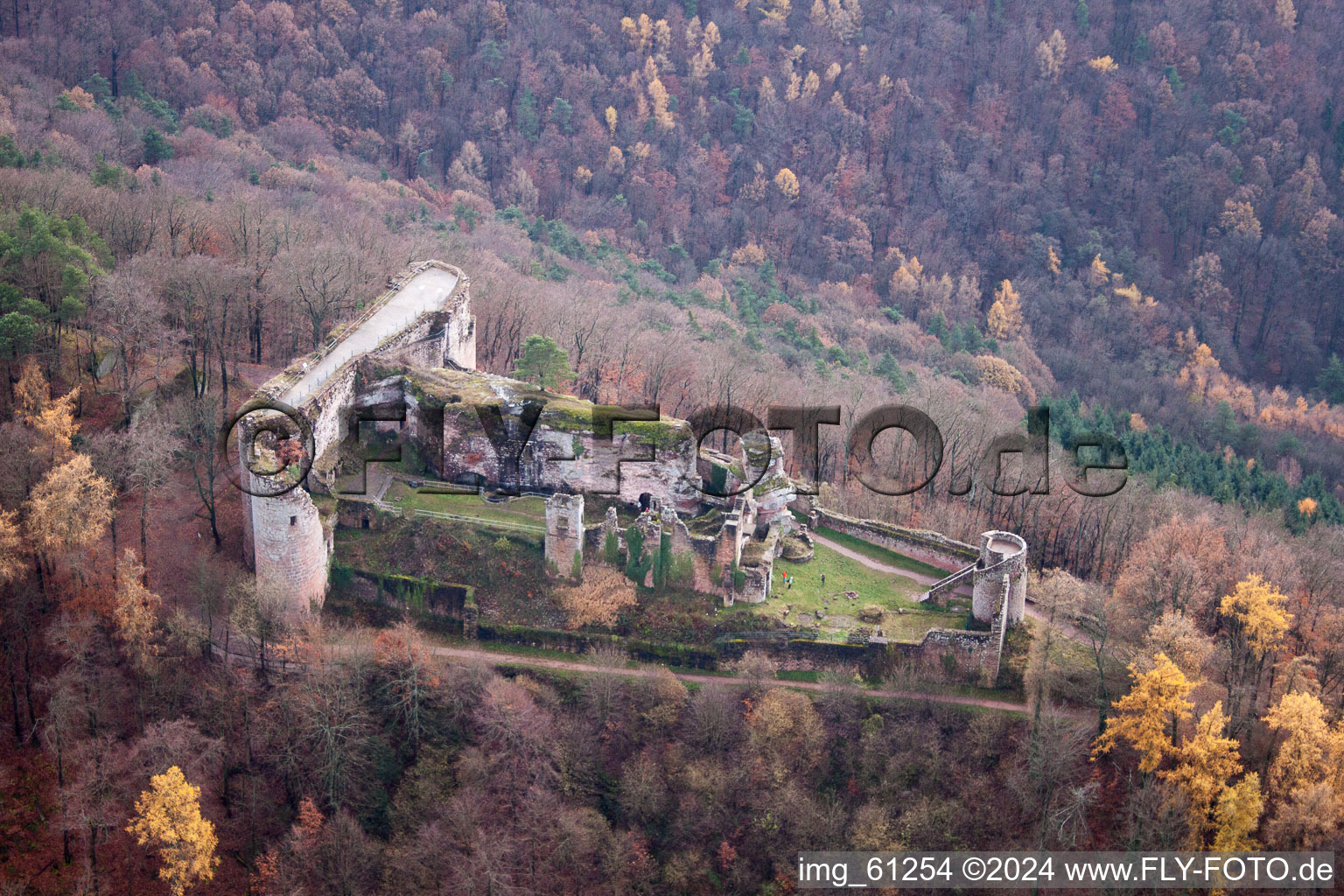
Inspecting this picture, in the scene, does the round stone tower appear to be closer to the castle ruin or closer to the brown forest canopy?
the castle ruin

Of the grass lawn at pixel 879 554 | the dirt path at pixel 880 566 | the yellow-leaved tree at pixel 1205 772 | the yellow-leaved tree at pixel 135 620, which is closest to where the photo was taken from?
the yellow-leaved tree at pixel 1205 772

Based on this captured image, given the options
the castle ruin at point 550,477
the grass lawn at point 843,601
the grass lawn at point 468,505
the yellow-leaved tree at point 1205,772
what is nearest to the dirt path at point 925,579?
the grass lawn at point 843,601

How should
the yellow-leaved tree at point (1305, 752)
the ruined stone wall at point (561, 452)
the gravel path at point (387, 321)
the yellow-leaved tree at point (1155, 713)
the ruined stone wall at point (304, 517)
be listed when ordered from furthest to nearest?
1. the ruined stone wall at point (561, 452)
2. the gravel path at point (387, 321)
3. the ruined stone wall at point (304, 517)
4. the yellow-leaved tree at point (1155, 713)
5. the yellow-leaved tree at point (1305, 752)

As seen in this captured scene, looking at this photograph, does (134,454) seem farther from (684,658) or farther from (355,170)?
(355,170)

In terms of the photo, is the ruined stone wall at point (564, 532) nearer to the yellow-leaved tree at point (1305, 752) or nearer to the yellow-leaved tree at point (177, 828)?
the yellow-leaved tree at point (177, 828)

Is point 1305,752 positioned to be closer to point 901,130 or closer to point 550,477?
point 550,477

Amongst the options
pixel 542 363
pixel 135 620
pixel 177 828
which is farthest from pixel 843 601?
pixel 135 620

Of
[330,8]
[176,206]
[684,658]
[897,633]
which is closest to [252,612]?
[684,658]
